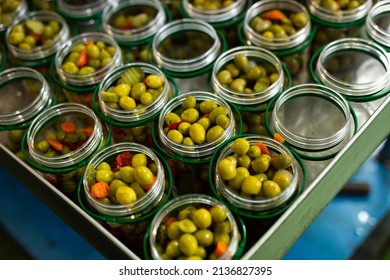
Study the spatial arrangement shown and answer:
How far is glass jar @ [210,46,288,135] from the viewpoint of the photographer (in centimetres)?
142

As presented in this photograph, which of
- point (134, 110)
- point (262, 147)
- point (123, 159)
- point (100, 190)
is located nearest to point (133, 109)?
point (134, 110)

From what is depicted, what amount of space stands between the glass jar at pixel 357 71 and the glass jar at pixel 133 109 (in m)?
0.49

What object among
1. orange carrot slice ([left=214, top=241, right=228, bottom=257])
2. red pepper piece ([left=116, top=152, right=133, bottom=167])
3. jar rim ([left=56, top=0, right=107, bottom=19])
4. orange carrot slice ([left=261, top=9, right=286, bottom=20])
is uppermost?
orange carrot slice ([left=261, top=9, right=286, bottom=20])

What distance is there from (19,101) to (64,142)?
0.34 meters

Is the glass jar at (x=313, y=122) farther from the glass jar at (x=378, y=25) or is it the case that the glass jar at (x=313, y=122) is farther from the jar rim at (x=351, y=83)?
the glass jar at (x=378, y=25)

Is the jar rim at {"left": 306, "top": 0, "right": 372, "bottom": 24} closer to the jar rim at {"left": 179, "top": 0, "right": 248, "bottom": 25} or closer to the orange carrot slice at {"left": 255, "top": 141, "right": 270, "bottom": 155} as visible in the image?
the jar rim at {"left": 179, "top": 0, "right": 248, "bottom": 25}

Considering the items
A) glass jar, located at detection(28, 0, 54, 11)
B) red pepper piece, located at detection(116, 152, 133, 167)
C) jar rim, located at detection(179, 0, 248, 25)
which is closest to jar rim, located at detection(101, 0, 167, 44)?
jar rim, located at detection(179, 0, 248, 25)

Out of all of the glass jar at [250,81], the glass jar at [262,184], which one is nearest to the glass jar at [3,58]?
the glass jar at [250,81]

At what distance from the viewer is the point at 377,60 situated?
5.06 feet

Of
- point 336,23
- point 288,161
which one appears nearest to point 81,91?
point 288,161

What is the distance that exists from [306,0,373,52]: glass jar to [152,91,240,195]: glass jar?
488mm
